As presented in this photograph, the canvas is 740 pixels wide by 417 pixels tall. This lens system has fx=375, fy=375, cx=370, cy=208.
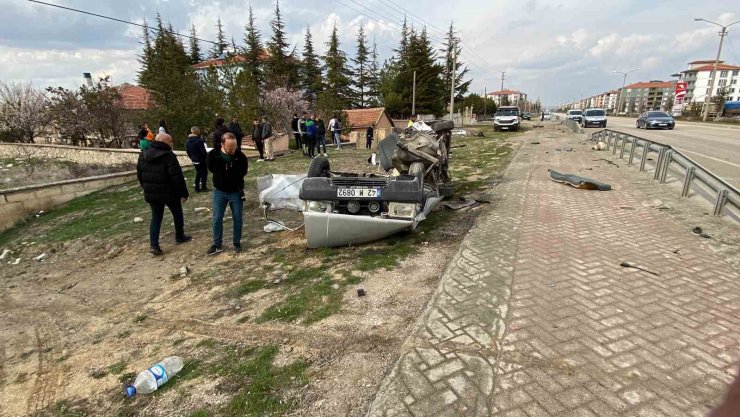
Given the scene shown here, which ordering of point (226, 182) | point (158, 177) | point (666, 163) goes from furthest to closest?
point (666, 163)
point (158, 177)
point (226, 182)

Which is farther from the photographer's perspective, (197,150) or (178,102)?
A: (178,102)

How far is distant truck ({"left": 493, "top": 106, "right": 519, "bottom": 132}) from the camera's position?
90.6ft

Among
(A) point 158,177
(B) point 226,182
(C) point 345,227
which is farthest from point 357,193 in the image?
(A) point 158,177

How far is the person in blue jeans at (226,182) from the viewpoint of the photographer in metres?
5.15

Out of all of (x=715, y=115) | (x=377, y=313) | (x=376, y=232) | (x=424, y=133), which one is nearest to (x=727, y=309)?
(x=377, y=313)

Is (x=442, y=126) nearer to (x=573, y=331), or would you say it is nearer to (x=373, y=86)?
(x=573, y=331)

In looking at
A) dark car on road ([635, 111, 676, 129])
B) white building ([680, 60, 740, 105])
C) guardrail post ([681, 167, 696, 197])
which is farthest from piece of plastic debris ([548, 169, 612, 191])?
white building ([680, 60, 740, 105])

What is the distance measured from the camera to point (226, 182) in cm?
527

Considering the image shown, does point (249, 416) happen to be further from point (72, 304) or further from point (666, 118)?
point (666, 118)

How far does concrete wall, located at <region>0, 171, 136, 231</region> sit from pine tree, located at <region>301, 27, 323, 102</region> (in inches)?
1543

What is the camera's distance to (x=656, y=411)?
89.1 inches

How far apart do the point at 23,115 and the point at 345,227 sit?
28241mm

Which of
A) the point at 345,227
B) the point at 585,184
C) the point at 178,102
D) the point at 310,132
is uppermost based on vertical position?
the point at 178,102

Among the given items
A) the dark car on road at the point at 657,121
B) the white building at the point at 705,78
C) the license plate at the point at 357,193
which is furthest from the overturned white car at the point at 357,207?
the white building at the point at 705,78
